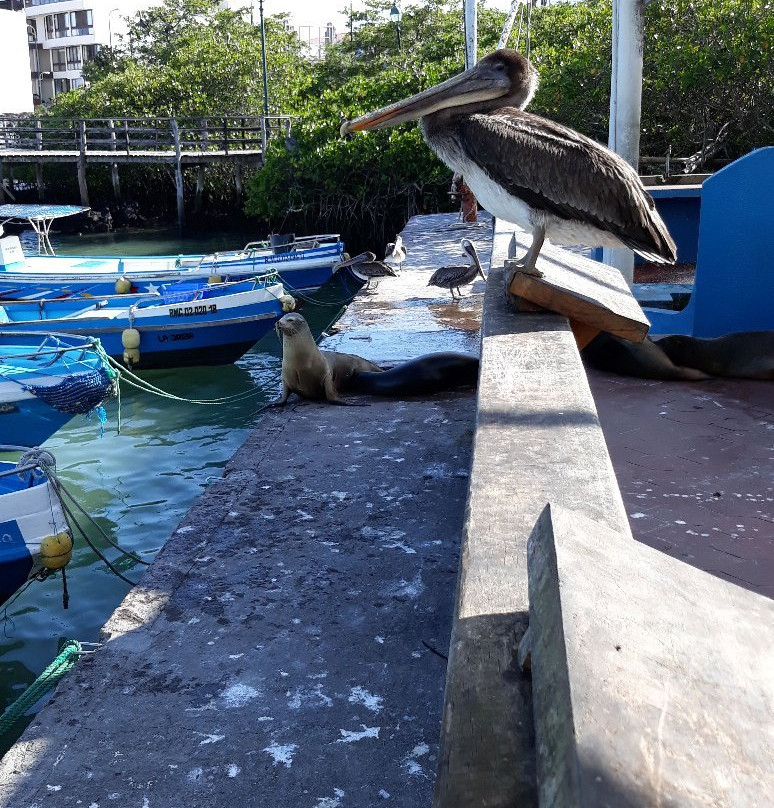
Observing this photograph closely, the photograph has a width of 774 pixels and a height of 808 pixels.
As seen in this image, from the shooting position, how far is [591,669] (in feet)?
3.79

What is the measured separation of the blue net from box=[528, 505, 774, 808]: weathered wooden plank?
27.7 ft

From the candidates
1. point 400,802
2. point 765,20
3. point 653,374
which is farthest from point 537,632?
point 765,20

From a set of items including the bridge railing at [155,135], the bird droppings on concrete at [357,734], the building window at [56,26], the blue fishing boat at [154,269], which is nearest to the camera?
the bird droppings on concrete at [357,734]

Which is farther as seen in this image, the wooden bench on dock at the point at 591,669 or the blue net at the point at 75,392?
the blue net at the point at 75,392

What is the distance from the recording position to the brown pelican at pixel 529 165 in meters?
4.21

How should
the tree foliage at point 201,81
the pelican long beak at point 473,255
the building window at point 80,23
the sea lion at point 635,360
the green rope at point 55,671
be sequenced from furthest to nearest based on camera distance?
the building window at point 80,23, the tree foliage at point 201,81, the pelican long beak at point 473,255, the sea lion at point 635,360, the green rope at point 55,671

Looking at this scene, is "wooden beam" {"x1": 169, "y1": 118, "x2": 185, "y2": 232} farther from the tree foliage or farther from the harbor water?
the harbor water

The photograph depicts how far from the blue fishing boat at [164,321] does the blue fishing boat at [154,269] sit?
1762 millimetres

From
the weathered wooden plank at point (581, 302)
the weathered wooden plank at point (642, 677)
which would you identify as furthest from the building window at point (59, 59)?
the weathered wooden plank at point (642, 677)

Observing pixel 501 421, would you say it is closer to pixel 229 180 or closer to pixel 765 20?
pixel 765 20

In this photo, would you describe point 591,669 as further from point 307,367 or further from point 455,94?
point 307,367

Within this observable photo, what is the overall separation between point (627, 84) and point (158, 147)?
2940cm

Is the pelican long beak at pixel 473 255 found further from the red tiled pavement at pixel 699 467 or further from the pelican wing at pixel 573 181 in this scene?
the pelican wing at pixel 573 181

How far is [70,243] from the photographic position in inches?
1165
